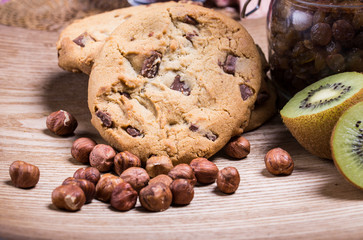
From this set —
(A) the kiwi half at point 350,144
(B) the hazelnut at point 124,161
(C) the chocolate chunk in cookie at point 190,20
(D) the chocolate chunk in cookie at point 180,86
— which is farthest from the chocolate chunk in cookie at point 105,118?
(A) the kiwi half at point 350,144

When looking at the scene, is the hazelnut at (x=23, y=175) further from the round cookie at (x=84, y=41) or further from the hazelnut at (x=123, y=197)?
the round cookie at (x=84, y=41)

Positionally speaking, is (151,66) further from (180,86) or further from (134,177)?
(134,177)

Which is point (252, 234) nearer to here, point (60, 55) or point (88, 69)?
point (88, 69)

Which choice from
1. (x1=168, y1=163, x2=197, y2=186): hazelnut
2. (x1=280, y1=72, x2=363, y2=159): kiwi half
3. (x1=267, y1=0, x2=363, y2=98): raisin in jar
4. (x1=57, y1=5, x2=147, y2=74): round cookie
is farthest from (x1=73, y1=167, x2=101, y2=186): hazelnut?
(x1=267, y1=0, x2=363, y2=98): raisin in jar

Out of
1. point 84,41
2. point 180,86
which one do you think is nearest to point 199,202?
point 180,86

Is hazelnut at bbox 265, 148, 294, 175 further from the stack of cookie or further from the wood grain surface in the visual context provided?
the stack of cookie

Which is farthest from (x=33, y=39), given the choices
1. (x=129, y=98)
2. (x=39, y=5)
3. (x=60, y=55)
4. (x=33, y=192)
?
(x=33, y=192)
